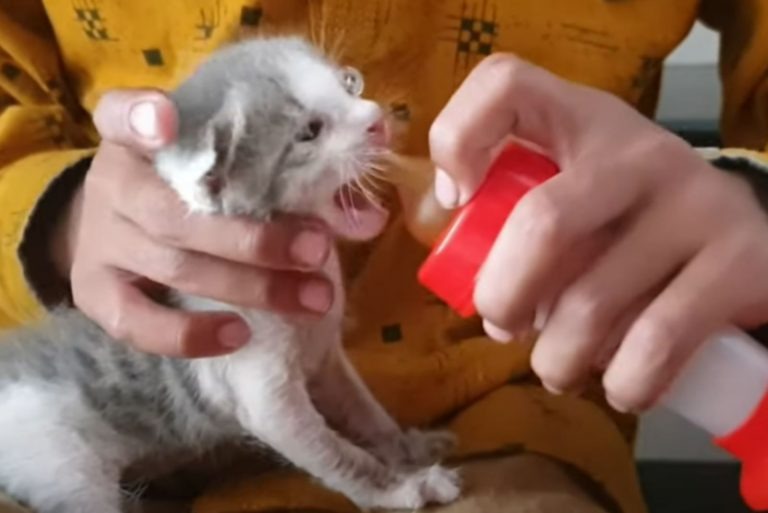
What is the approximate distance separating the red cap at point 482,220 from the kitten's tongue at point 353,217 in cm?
11

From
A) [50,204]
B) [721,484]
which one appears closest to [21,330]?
[50,204]

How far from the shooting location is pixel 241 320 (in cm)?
71

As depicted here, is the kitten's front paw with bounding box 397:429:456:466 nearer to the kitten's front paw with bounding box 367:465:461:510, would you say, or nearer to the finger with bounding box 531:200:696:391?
the kitten's front paw with bounding box 367:465:461:510

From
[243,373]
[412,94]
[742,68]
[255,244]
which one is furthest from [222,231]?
[742,68]

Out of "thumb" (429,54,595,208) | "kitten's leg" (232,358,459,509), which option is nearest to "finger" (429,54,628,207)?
"thumb" (429,54,595,208)

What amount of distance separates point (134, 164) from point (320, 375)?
0.19m

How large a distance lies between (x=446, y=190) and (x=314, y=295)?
14 cm

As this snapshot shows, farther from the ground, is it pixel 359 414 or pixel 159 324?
pixel 159 324

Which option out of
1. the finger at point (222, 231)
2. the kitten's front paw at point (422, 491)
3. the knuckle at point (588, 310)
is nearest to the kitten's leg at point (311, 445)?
the kitten's front paw at point (422, 491)

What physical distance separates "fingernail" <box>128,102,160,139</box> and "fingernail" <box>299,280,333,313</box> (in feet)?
0.38

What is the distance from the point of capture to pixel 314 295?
26.9 inches

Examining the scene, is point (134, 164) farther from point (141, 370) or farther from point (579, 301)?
point (579, 301)

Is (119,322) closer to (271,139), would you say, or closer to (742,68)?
(271,139)

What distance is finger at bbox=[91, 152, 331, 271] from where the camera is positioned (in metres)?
0.65
